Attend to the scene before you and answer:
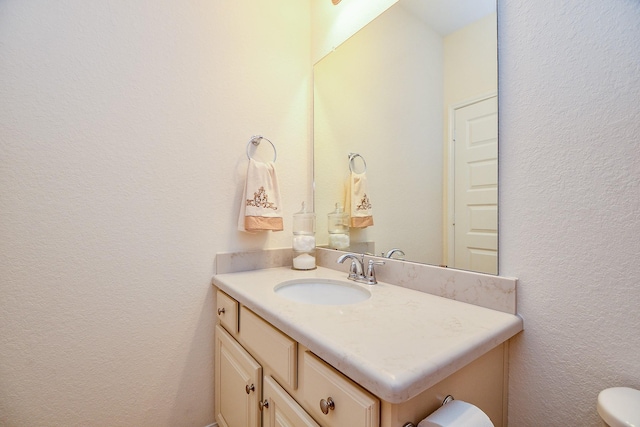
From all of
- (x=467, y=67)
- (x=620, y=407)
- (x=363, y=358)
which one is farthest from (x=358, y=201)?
(x=620, y=407)

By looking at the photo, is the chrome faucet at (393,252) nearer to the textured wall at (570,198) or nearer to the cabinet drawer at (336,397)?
the textured wall at (570,198)

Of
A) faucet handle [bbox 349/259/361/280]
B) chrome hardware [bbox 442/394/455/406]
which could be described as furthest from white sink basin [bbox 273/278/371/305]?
chrome hardware [bbox 442/394/455/406]

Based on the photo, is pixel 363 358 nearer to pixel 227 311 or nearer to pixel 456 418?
pixel 456 418

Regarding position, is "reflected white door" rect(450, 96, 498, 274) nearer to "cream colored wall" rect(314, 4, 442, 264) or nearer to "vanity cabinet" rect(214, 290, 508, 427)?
"cream colored wall" rect(314, 4, 442, 264)

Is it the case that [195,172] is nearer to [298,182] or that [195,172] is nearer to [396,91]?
[298,182]

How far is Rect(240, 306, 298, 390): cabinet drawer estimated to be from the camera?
705 mm

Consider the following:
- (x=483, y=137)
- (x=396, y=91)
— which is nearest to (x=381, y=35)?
(x=396, y=91)

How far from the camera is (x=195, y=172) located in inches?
47.9

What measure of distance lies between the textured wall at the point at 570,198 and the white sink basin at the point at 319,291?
53cm

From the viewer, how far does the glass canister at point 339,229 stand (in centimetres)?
140

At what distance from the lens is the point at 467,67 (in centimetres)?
89

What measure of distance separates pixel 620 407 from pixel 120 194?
58.7 inches

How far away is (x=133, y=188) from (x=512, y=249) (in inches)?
51.7

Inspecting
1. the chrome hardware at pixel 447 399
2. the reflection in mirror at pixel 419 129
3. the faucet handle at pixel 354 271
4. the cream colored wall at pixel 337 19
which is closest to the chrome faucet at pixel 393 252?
the reflection in mirror at pixel 419 129
